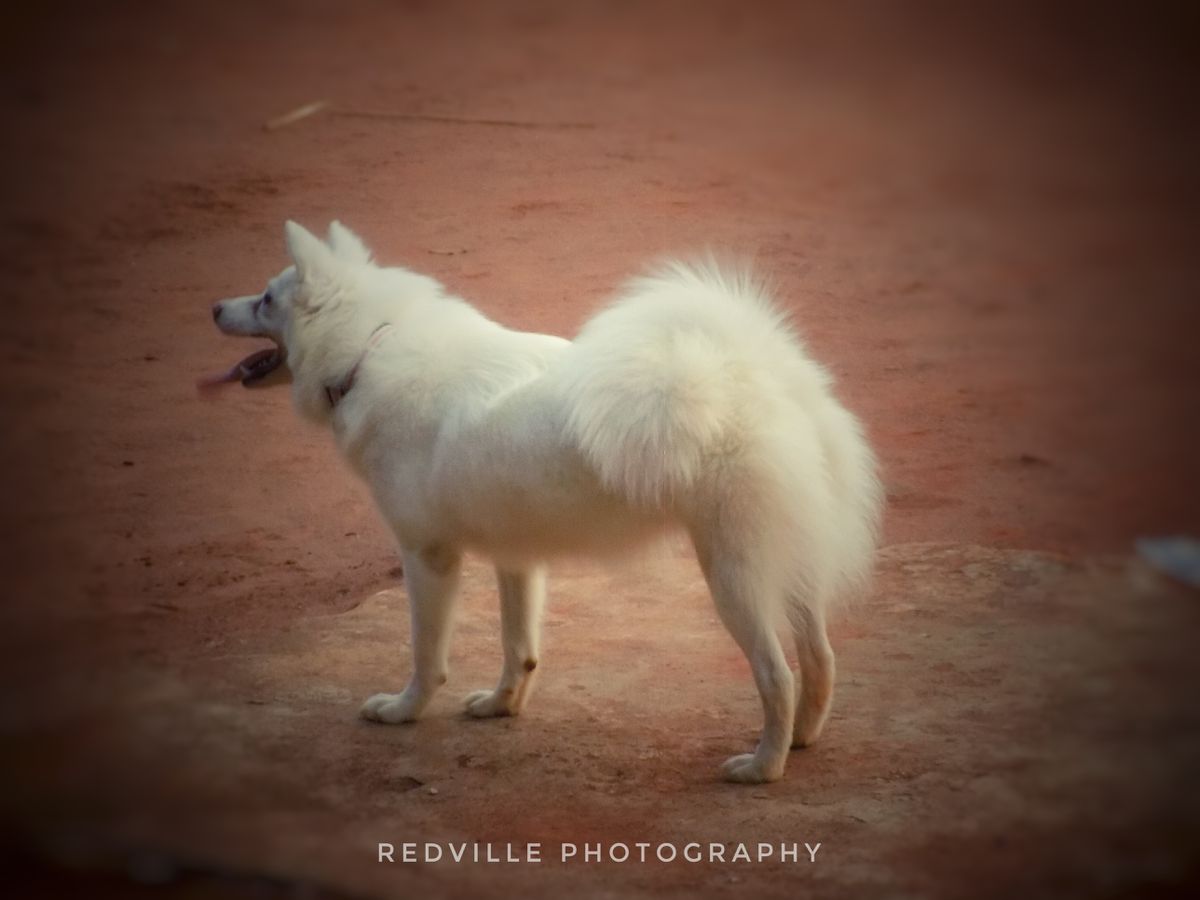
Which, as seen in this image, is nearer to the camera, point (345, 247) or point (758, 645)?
point (758, 645)

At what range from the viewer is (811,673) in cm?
461

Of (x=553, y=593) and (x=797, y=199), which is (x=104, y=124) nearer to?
(x=797, y=199)

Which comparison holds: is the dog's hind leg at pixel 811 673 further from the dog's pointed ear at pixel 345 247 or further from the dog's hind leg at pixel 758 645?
the dog's pointed ear at pixel 345 247

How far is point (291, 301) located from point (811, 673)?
212 centimetres

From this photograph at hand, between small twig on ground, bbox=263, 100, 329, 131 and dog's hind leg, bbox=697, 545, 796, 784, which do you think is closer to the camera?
dog's hind leg, bbox=697, 545, 796, 784

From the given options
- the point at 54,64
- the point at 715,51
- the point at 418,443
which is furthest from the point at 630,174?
the point at 418,443

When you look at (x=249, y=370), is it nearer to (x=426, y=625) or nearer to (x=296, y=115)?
(x=426, y=625)

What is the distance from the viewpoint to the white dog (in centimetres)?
421

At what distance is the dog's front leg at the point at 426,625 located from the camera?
4.72m

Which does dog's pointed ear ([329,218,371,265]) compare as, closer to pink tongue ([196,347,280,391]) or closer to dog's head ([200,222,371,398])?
dog's head ([200,222,371,398])

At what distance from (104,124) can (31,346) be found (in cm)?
341

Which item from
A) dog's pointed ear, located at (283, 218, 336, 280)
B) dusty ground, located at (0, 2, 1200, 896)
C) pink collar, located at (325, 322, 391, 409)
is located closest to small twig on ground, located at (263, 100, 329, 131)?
dusty ground, located at (0, 2, 1200, 896)

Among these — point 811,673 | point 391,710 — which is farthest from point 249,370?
point 811,673

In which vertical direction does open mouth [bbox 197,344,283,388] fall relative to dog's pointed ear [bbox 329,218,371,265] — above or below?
below
